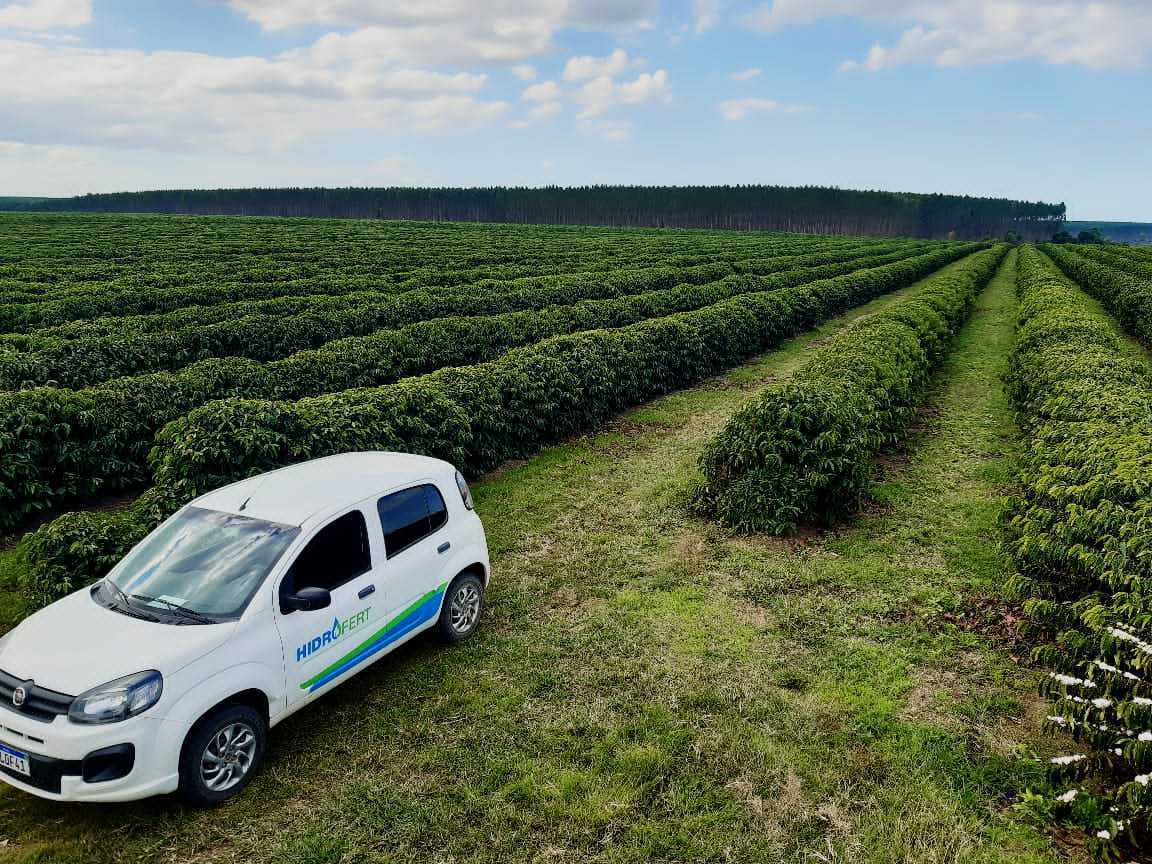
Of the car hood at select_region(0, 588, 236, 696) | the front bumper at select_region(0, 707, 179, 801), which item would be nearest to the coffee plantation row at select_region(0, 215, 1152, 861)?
the car hood at select_region(0, 588, 236, 696)

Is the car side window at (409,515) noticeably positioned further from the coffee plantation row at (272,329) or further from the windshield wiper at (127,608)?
the coffee plantation row at (272,329)

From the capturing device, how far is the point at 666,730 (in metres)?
5.72

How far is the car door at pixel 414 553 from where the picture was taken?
20.6 ft

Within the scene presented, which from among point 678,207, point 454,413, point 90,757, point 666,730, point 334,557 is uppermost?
point 678,207

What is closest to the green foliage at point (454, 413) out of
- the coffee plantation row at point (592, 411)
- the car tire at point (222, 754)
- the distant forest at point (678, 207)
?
the coffee plantation row at point (592, 411)

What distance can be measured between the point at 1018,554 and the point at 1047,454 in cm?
202

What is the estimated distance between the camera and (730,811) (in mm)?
4887

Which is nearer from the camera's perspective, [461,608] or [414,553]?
[414,553]

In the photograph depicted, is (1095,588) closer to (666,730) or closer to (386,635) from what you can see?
(666,730)

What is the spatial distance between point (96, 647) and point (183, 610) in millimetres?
561

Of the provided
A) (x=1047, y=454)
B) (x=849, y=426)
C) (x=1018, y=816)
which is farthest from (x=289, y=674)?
(x=1047, y=454)

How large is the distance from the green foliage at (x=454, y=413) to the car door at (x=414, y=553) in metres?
2.75

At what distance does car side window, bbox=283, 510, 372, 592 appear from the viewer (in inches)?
217

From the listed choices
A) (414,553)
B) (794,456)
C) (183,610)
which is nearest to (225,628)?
(183,610)
